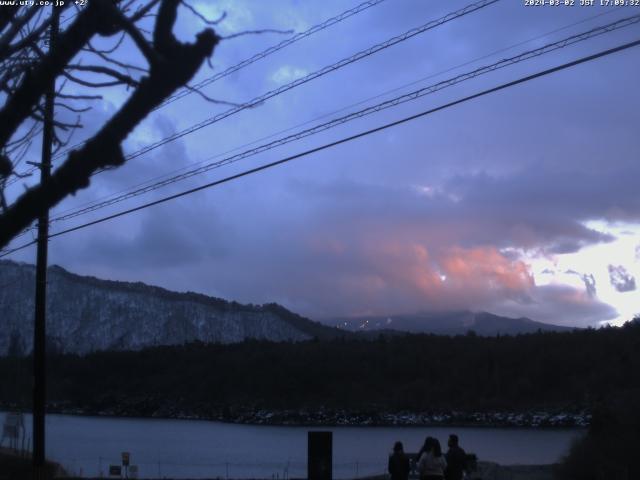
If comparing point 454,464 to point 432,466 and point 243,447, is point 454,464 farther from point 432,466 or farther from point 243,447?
point 243,447

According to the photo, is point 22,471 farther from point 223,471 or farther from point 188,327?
point 188,327

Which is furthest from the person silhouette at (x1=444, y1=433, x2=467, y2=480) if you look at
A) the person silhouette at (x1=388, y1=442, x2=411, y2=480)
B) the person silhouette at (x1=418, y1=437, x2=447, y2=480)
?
the person silhouette at (x1=418, y1=437, x2=447, y2=480)

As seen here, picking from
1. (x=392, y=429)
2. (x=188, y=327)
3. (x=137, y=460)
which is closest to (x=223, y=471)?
(x=137, y=460)

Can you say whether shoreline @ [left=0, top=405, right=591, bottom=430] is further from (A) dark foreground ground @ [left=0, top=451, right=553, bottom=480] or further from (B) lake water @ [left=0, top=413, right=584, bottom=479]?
(A) dark foreground ground @ [left=0, top=451, right=553, bottom=480]

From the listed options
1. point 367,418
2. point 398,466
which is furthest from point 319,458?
point 367,418

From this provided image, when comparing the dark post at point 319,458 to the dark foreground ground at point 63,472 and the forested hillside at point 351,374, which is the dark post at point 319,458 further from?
the forested hillside at point 351,374

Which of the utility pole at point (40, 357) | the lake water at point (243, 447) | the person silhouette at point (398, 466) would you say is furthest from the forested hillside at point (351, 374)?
the person silhouette at point (398, 466)
